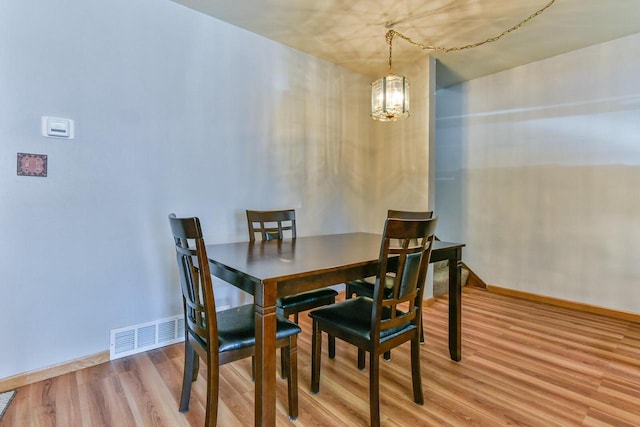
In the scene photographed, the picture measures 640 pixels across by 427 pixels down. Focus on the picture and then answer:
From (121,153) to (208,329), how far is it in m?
1.45

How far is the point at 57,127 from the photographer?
190 centimetres

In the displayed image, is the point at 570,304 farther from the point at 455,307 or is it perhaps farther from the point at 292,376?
the point at 292,376

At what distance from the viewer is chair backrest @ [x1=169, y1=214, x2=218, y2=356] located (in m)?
1.33

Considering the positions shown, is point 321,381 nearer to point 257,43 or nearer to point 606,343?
point 606,343

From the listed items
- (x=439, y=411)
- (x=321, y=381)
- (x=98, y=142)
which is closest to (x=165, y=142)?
(x=98, y=142)

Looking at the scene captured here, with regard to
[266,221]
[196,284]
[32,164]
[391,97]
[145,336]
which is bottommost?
[145,336]

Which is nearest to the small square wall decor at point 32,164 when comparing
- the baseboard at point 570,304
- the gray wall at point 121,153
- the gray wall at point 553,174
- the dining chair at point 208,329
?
the gray wall at point 121,153

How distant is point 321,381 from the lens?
190 centimetres

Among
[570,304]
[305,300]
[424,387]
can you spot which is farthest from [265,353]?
[570,304]

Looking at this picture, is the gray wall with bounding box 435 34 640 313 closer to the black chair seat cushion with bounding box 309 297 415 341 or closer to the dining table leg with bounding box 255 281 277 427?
the black chair seat cushion with bounding box 309 297 415 341

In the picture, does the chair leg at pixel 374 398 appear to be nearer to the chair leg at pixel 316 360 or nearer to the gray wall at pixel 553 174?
the chair leg at pixel 316 360

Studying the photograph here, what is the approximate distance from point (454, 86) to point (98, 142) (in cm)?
394

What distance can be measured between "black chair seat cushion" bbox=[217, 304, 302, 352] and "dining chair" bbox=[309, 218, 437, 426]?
10.2 inches

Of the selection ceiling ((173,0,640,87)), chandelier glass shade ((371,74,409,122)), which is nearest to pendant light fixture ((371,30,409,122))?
chandelier glass shade ((371,74,409,122))
